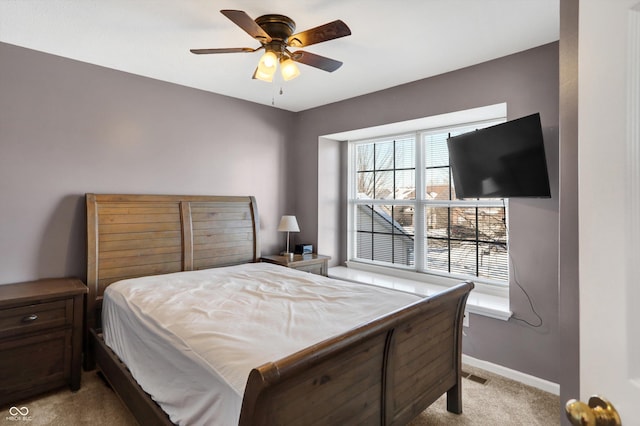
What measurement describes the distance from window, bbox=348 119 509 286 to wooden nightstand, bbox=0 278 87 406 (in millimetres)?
2962

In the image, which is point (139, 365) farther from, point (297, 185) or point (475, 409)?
point (297, 185)

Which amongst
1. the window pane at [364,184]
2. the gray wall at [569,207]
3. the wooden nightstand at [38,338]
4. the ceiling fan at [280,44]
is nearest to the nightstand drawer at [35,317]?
the wooden nightstand at [38,338]

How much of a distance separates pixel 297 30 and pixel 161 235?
7.00 feet

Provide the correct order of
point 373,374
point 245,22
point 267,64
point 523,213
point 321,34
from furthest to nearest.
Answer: point 523,213 → point 267,64 → point 321,34 → point 245,22 → point 373,374

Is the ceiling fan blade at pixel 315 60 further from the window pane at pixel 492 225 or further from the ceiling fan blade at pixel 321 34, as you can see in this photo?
the window pane at pixel 492 225

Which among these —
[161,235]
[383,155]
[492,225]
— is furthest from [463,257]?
[161,235]

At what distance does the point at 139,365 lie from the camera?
1939 millimetres

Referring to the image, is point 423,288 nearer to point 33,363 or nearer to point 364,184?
point 364,184

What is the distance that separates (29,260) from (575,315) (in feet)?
11.3

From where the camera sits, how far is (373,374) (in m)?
1.59

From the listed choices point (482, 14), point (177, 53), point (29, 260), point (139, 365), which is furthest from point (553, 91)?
point (29, 260)

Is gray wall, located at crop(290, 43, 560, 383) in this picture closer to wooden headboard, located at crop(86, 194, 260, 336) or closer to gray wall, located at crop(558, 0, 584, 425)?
gray wall, located at crop(558, 0, 584, 425)

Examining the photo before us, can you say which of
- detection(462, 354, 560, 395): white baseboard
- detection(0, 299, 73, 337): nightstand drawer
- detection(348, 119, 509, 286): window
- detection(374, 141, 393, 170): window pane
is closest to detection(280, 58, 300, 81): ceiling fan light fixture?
detection(348, 119, 509, 286): window

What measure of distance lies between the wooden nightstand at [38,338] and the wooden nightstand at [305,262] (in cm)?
177
